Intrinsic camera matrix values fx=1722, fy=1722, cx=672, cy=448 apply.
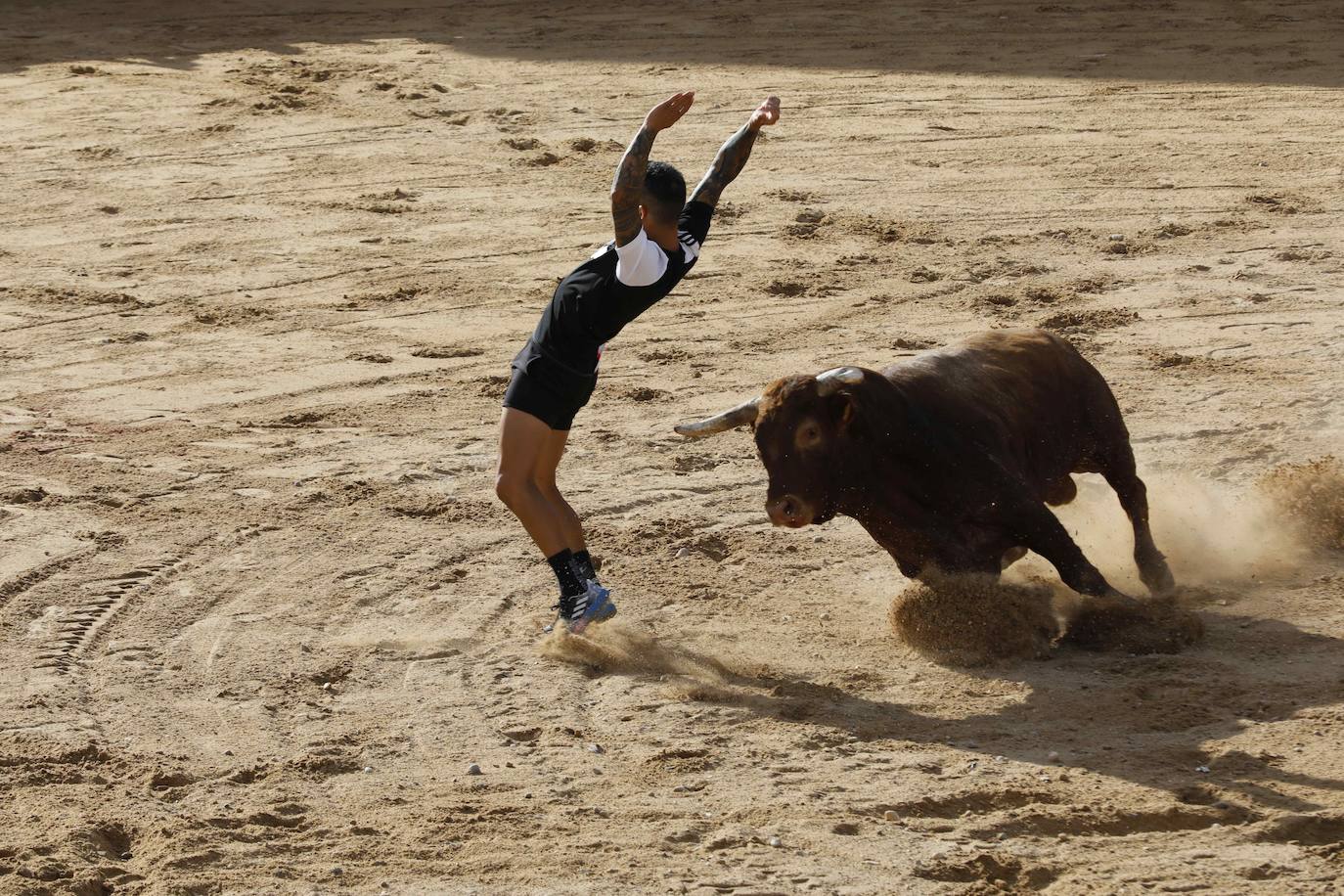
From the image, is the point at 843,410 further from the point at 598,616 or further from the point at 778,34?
the point at 778,34

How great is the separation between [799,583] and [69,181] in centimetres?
909

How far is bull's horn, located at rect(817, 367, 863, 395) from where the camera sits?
6.80 meters

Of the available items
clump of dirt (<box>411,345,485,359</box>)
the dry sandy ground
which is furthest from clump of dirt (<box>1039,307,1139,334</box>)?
→ clump of dirt (<box>411,345,485,359</box>)

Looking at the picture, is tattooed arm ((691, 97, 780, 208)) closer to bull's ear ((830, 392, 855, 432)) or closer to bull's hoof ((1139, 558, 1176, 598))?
bull's ear ((830, 392, 855, 432))

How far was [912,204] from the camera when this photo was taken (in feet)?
44.4

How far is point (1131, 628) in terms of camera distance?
22.9ft

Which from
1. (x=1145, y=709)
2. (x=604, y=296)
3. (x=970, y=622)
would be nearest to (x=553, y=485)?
(x=604, y=296)

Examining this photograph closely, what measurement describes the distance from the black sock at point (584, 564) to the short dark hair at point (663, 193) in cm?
149

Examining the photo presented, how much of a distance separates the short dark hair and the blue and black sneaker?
5.08ft

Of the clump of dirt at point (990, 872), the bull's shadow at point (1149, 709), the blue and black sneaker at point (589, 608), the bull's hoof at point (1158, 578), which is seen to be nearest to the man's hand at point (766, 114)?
the blue and black sneaker at point (589, 608)

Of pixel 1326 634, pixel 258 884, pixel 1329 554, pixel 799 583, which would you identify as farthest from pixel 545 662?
pixel 1329 554

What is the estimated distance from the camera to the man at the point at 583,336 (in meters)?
6.62

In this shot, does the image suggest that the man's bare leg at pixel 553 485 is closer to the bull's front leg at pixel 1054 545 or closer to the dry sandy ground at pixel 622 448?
the dry sandy ground at pixel 622 448

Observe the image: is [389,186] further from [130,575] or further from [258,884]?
[258,884]
